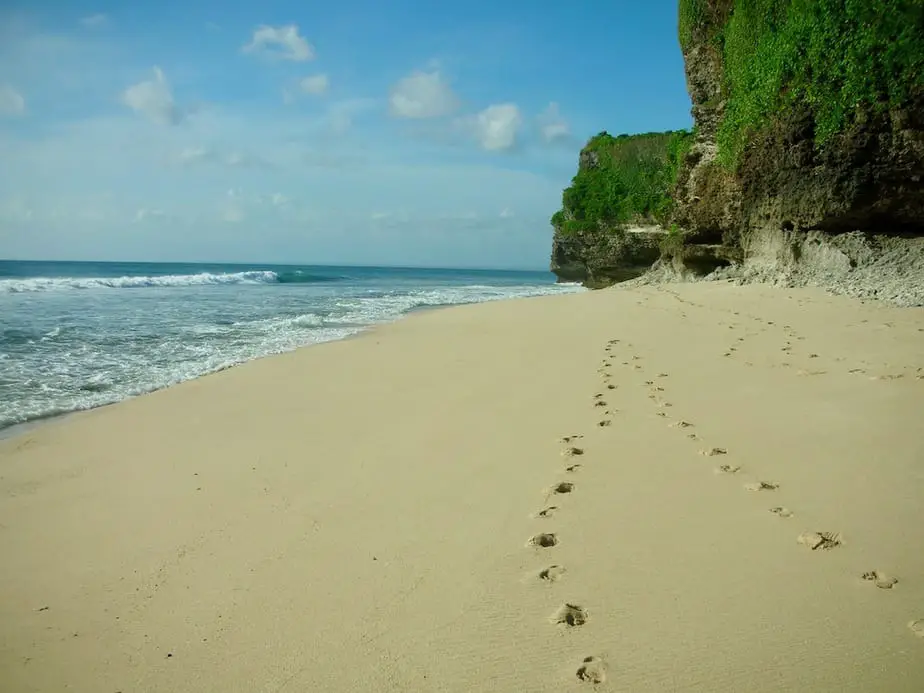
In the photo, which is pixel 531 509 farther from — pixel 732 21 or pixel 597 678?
pixel 732 21

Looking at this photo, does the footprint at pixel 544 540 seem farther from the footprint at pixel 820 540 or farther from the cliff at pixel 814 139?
the cliff at pixel 814 139

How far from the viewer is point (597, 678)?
1993 mm

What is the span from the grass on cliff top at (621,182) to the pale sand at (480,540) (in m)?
19.0

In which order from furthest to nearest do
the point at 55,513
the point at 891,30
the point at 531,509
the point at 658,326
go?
the point at 891,30
the point at 658,326
the point at 55,513
the point at 531,509

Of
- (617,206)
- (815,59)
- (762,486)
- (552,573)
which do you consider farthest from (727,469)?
(617,206)

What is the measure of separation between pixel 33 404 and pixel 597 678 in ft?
21.8

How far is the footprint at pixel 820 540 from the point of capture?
268 cm

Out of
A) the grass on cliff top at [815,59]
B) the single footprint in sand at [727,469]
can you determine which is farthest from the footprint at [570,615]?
the grass on cliff top at [815,59]

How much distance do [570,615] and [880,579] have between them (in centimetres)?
130

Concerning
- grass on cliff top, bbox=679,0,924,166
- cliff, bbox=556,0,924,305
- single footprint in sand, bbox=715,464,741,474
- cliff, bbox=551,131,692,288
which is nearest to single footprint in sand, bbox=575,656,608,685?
single footprint in sand, bbox=715,464,741,474

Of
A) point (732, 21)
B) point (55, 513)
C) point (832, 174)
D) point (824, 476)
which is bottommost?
point (55, 513)

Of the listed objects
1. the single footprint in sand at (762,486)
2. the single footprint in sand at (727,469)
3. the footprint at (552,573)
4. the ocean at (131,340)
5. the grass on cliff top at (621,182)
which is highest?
the grass on cliff top at (621,182)

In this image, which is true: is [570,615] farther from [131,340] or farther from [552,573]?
[131,340]

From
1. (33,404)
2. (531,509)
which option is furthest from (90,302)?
(531,509)
